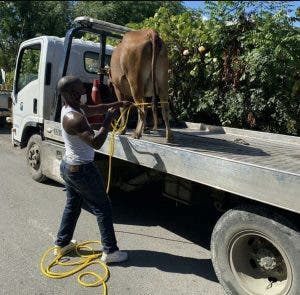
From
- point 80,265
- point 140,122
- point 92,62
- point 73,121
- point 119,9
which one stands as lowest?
point 80,265

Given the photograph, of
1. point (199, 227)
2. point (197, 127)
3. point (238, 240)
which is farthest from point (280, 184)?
point (197, 127)

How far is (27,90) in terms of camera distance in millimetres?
7062

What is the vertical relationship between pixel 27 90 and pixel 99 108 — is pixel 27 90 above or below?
below

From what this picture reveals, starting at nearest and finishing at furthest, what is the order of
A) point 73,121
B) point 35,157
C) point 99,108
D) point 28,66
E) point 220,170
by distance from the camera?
point 220,170 < point 73,121 < point 99,108 < point 35,157 < point 28,66

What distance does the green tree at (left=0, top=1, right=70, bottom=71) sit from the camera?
2081 centimetres

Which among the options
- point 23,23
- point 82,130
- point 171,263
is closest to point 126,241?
point 171,263

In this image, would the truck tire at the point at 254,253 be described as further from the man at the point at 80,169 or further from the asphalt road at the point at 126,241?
the man at the point at 80,169

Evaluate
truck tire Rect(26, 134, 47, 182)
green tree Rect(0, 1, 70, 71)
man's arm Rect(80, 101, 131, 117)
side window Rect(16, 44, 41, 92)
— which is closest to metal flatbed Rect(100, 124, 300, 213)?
man's arm Rect(80, 101, 131, 117)

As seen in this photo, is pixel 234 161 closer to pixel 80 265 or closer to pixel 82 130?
pixel 82 130

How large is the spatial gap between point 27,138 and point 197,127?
2.81m

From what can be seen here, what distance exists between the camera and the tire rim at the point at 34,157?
22.4 feet

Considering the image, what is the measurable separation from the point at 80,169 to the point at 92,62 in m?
3.45

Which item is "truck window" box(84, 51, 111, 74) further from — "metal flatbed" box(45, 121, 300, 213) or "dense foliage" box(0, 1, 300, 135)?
"dense foliage" box(0, 1, 300, 135)

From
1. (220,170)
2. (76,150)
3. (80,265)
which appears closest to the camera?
(220,170)
